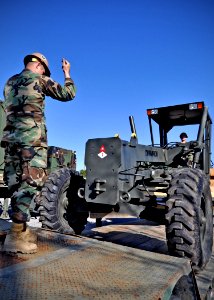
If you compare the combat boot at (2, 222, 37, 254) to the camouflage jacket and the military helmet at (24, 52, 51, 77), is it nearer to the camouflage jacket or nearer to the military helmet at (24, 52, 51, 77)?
the camouflage jacket

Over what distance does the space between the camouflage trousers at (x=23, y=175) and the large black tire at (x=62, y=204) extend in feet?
4.99

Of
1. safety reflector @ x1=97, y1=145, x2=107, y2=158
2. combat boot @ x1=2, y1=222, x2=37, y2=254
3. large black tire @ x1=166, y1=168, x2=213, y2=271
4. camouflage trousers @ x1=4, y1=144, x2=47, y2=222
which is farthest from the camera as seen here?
safety reflector @ x1=97, y1=145, x2=107, y2=158

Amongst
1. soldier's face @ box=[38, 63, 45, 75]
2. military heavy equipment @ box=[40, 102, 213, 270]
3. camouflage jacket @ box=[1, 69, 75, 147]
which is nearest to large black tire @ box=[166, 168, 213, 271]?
military heavy equipment @ box=[40, 102, 213, 270]

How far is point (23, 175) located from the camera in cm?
250

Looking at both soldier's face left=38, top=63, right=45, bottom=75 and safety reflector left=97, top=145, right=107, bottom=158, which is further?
safety reflector left=97, top=145, right=107, bottom=158

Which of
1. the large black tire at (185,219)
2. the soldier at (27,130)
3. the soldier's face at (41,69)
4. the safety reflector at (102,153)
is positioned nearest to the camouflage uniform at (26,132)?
the soldier at (27,130)

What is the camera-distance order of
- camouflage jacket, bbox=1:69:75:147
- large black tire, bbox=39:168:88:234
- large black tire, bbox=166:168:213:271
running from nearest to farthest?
camouflage jacket, bbox=1:69:75:147 < large black tire, bbox=166:168:213:271 < large black tire, bbox=39:168:88:234

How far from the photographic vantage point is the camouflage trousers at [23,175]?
8.02 ft

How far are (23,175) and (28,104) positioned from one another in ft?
2.15

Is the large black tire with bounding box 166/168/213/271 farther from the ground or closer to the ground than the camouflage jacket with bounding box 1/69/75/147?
closer to the ground

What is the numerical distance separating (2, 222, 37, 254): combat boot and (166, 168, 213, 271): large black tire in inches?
59.4

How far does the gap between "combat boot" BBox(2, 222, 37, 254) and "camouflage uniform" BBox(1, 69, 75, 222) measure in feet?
0.51

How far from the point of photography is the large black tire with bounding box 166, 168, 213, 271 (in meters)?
3.01

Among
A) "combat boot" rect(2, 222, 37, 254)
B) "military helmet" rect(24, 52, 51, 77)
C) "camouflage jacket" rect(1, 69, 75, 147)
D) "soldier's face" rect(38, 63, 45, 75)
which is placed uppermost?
"military helmet" rect(24, 52, 51, 77)
